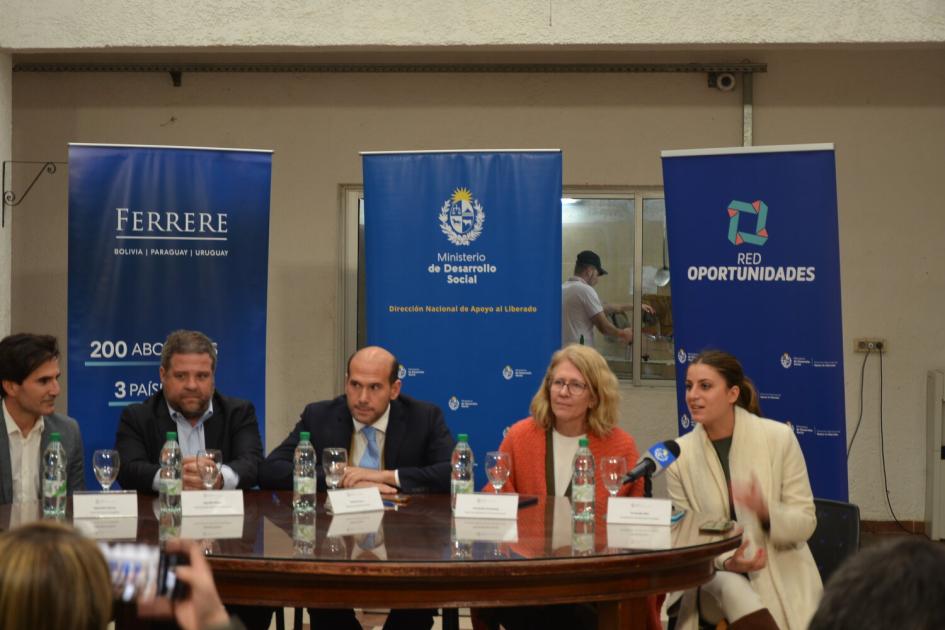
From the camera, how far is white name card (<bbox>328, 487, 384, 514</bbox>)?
3.54 metres

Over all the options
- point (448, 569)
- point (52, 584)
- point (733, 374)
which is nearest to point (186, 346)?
point (448, 569)

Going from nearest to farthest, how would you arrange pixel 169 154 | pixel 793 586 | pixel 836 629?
1. pixel 836 629
2. pixel 793 586
3. pixel 169 154

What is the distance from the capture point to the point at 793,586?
3.73 meters

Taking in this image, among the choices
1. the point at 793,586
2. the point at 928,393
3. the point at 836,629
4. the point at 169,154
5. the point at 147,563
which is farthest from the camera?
the point at 928,393

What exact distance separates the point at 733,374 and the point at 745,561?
26.8 inches

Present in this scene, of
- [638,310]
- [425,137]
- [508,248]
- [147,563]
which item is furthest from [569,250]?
[147,563]

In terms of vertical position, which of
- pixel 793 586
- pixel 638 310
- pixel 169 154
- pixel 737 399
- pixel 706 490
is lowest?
pixel 793 586

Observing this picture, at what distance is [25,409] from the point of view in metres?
3.86

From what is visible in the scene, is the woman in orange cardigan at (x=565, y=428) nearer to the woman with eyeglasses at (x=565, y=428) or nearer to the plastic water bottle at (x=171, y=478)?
the woman with eyeglasses at (x=565, y=428)

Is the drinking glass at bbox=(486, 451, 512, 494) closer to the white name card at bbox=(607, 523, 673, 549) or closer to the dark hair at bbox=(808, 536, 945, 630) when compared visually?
the white name card at bbox=(607, 523, 673, 549)

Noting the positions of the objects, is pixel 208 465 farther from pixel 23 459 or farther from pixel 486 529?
pixel 486 529

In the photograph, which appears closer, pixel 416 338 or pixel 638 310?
pixel 416 338

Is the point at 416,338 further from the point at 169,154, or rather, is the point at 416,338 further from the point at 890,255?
the point at 890,255

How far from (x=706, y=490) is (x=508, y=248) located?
6.65ft
